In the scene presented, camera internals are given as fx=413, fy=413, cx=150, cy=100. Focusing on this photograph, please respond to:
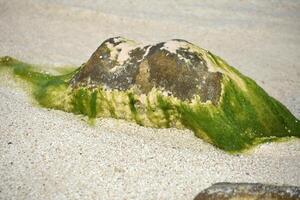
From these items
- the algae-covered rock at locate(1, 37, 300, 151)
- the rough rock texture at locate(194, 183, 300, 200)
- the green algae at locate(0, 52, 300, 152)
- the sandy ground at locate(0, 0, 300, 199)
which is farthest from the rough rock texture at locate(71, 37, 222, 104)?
the rough rock texture at locate(194, 183, 300, 200)

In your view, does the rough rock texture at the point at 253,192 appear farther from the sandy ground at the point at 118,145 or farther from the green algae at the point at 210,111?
the green algae at the point at 210,111

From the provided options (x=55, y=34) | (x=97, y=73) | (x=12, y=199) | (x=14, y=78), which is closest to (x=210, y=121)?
(x=97, y=73)

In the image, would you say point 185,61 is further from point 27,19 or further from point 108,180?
point 27,19

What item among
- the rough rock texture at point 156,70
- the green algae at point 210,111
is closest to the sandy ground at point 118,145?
the green algae at point 210,111

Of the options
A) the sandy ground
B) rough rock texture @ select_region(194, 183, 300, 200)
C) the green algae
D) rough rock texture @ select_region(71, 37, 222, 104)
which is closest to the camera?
rough rock texture @ select_region(194, 183, 300, 200)

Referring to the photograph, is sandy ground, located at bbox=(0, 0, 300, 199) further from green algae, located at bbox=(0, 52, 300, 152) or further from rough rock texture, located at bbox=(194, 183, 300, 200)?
rough rock texture, located at bbox=(194, 183, 300, 200)

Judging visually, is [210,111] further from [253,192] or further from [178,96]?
[253,192]

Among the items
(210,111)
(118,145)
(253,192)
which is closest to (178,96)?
(210,111)

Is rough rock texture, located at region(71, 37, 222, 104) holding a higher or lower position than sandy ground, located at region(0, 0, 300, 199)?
higher
